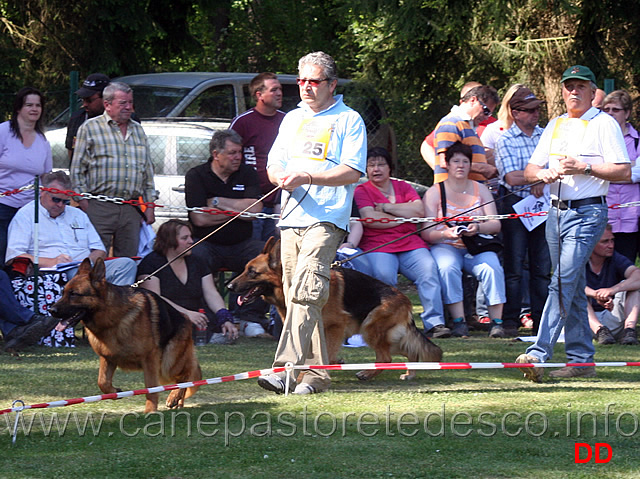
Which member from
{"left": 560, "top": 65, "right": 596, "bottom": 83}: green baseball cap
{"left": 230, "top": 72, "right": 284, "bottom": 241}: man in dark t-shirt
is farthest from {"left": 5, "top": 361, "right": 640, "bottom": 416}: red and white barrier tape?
{"left": 230, "top": 72, "right": 284, "bottom": 241}: man in dark t-shirt

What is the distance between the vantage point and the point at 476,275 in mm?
9250

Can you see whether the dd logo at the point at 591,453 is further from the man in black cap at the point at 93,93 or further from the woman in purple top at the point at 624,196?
the man in black cap at the point at 93,93

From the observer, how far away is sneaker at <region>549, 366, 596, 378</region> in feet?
22.0

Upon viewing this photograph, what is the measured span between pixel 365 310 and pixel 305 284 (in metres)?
1.15

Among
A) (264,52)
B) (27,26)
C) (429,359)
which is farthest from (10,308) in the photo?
(264,52)

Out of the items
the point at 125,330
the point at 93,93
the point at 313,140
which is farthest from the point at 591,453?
the point at 93,93

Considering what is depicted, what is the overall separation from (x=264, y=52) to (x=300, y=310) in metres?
22.6

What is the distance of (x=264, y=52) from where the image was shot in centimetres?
2769

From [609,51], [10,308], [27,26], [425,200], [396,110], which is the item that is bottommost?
[10,308]

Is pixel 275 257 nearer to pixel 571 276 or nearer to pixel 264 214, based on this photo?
pixel 264 214

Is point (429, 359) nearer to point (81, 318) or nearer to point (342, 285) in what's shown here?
point (342, 285)

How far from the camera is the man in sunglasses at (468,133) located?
936cm

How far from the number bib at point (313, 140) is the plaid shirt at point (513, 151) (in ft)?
12.8

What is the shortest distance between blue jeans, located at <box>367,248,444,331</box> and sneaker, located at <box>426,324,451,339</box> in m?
0.03
